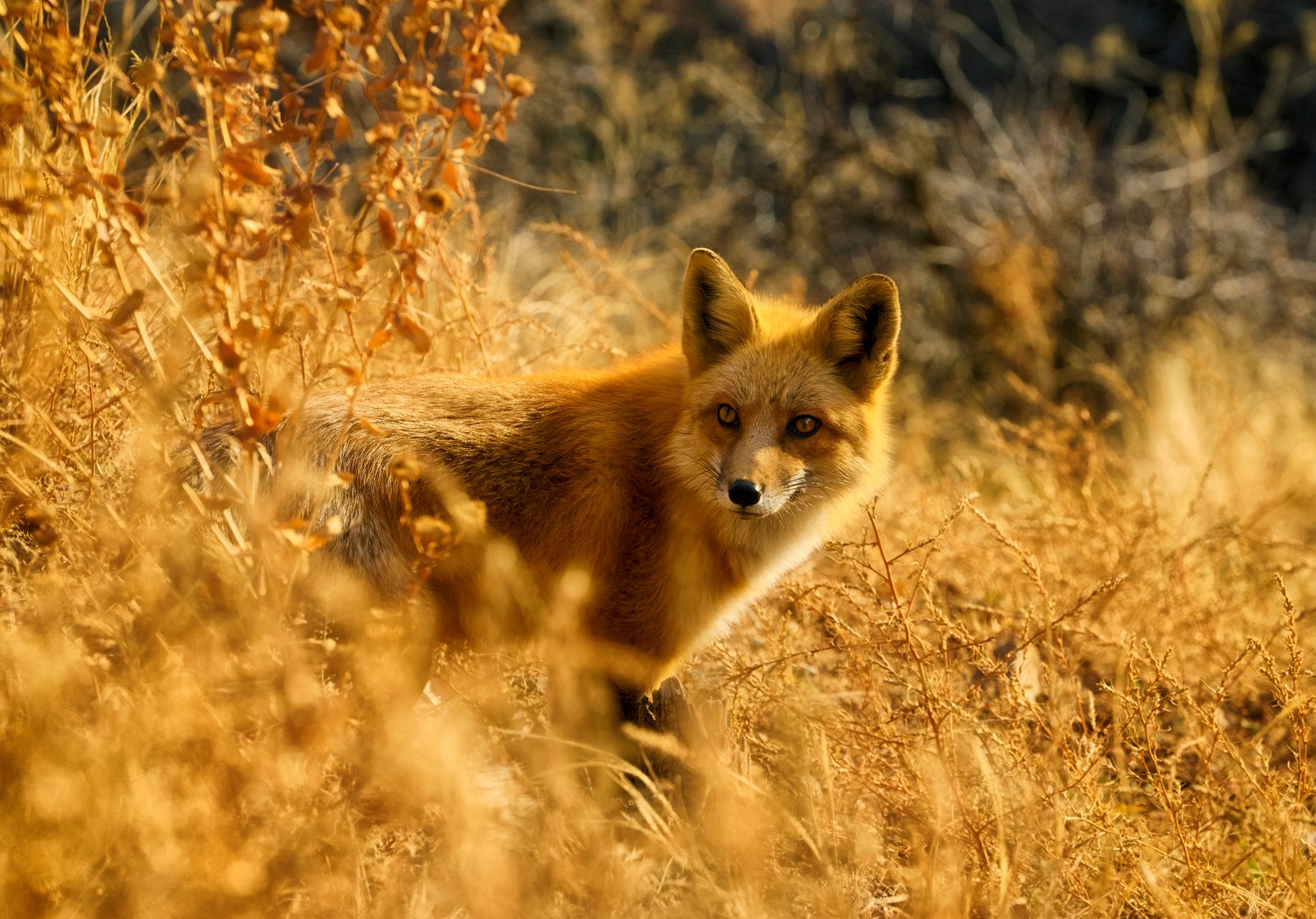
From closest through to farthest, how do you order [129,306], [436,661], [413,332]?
[129,306] → [413,332] → [436,661]

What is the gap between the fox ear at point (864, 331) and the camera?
123 inches

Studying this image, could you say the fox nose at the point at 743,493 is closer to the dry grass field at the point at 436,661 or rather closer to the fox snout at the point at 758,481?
the fox snout at the point at 758,481

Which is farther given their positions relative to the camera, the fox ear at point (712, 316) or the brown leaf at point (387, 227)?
the fox ear at point (712, 316)

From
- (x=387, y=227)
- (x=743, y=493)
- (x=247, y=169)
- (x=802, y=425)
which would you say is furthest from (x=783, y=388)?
(x=247, y=169)

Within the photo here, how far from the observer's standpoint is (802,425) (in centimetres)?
316

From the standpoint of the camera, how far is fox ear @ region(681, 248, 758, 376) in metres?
3.27

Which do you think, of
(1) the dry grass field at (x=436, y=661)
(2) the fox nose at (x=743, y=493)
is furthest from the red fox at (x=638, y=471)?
(1) the dry grass field at (x=436, y=661)

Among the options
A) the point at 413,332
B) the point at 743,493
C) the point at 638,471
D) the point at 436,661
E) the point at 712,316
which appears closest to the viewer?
the point at 413,332

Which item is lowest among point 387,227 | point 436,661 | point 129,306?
point 436,661

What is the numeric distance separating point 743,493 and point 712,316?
2.63ft

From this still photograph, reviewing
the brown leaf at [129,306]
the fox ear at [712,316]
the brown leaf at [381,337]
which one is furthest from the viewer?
Result: the fox ear at [712,316]

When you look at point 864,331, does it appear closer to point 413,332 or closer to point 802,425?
point 802,425

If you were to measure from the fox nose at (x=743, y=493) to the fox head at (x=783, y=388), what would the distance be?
3.7 inches

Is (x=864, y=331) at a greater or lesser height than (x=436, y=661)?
greater
